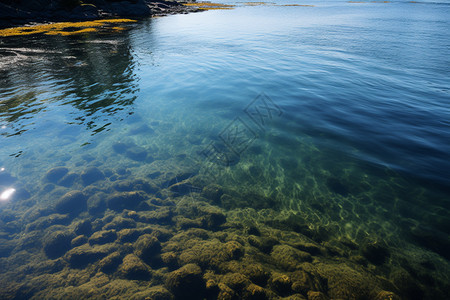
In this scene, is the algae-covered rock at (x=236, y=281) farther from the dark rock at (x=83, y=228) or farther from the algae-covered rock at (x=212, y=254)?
the dark rock at (x=83, y=228)

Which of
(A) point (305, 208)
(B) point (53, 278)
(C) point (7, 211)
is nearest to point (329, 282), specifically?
(A) point (305, 208)

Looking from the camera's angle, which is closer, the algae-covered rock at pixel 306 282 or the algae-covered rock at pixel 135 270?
the algae-covered rock at pixel 306 282

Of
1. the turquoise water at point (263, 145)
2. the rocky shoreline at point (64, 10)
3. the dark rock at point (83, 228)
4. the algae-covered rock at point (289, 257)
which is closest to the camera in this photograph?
the algae-covered rock at point (289, 257)

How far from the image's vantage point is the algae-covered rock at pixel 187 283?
17.5 feet

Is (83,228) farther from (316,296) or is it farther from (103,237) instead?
(316,296)

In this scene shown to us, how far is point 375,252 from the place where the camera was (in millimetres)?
6031

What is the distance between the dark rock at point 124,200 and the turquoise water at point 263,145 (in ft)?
1.20

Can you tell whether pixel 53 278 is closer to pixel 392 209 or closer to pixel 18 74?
pixel 392 209

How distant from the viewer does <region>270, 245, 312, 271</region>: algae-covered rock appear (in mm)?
5824

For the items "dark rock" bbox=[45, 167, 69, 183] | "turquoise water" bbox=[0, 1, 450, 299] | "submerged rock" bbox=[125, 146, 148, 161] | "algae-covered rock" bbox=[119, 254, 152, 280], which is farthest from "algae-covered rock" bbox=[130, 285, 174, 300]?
"dark rock" bbox=[45, 167, 69, 183]

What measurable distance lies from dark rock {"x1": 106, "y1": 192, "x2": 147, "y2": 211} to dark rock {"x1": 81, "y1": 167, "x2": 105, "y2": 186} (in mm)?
1805

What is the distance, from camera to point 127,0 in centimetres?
6191

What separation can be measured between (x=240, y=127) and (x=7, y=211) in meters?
12.0

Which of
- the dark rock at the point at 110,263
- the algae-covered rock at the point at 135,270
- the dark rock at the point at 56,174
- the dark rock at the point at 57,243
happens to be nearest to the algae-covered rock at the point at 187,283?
the algae-covered rock at the point at 135,270
